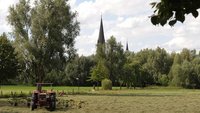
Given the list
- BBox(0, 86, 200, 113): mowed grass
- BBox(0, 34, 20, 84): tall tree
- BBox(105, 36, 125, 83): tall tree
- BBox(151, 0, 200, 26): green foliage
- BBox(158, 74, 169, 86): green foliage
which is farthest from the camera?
BBox(158, 74, 169, 86): green foliage

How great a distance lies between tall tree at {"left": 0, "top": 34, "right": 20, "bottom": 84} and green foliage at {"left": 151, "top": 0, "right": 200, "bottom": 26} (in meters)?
44.3

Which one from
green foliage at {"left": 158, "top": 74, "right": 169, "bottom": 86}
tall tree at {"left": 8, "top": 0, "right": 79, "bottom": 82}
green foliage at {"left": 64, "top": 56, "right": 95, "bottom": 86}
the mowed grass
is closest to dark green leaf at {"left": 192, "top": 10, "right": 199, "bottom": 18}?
the mowed grass

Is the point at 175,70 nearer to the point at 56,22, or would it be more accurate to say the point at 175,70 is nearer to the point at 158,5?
the point at 56,22

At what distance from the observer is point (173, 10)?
4875mm

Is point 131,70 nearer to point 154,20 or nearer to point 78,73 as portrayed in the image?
point 78,73

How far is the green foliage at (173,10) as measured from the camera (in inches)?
190

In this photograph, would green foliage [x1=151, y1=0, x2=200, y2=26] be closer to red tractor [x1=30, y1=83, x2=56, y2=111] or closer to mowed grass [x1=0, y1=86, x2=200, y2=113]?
mowed grass [x1=0, y1=86, x2=200, y2=113]

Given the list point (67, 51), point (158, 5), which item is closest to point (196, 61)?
point (67, 51)

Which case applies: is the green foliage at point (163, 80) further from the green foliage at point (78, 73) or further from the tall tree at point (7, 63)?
the tall tree at point (7, 63)

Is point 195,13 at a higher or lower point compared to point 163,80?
lower

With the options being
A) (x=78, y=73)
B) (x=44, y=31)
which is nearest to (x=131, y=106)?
(x=44, y=31)

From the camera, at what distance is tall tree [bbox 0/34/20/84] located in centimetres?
4816

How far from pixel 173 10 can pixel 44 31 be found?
48.7 m

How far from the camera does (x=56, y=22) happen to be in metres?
52.7
